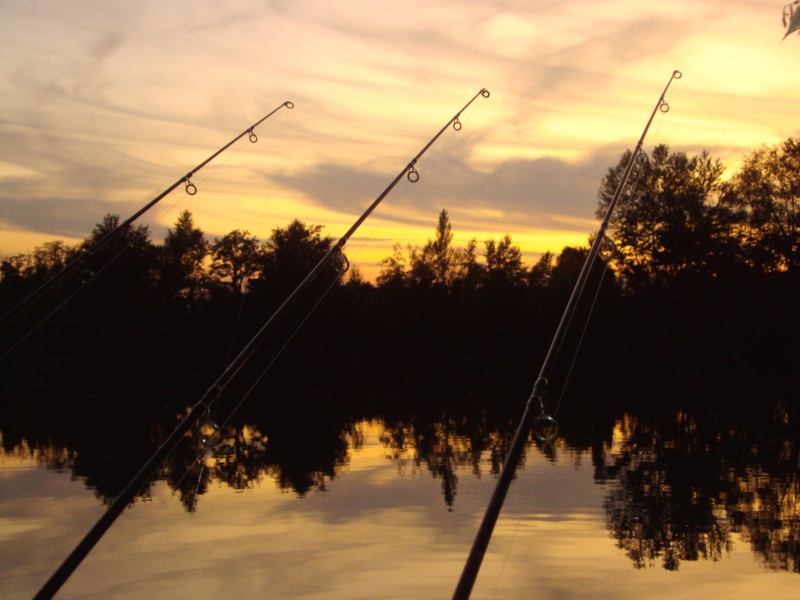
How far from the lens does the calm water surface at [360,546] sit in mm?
9664

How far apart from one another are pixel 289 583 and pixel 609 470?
7.93 meters

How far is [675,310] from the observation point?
4647 cm

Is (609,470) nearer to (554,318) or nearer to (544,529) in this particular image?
(544,529)

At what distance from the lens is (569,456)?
18047 millimetres

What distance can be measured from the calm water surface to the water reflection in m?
0.22

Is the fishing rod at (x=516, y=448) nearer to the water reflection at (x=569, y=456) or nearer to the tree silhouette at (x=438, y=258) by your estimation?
the water reflection at (x=569, y=456)

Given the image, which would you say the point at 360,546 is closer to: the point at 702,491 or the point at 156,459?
the point at 702,491

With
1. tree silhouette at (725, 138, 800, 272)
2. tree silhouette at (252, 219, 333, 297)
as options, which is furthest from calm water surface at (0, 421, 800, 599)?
tree silhouette at (252, 219, 333, 297)

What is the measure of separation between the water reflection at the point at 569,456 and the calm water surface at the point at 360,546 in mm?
223

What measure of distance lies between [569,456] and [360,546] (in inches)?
298

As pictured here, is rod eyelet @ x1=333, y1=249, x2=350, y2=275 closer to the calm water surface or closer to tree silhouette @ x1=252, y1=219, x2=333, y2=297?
the calm water surface

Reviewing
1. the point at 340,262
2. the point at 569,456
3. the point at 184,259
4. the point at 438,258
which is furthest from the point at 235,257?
the point at 340,262

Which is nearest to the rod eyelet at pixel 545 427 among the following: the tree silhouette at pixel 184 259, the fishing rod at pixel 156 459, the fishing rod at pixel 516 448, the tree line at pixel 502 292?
the fishing rod at pixel 516 448

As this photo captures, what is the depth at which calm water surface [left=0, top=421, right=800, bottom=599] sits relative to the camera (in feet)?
31.7
